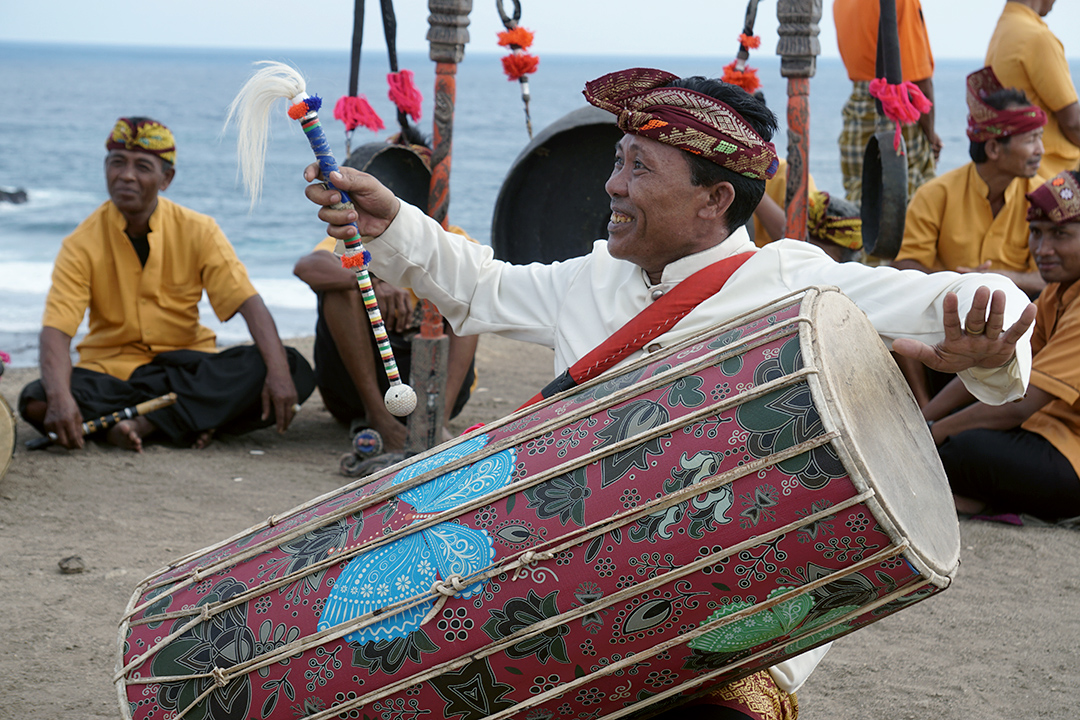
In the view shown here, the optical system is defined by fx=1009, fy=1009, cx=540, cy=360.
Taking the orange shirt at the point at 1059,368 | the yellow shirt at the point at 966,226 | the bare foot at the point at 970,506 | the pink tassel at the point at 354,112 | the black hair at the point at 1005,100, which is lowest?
the bare foot at the point at 970,506

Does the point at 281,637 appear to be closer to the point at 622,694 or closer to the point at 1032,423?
the point at 622,694

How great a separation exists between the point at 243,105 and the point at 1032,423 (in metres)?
3.02

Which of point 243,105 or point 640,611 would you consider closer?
point 640,611

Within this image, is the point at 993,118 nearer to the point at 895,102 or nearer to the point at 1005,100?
the point at 1005,100

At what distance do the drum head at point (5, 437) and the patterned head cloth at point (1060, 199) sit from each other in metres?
3.75

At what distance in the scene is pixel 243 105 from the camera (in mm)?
1895

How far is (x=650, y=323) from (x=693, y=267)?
0.65 ft

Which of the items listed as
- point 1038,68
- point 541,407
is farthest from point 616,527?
point 1038,68

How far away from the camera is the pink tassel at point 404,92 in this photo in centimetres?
428

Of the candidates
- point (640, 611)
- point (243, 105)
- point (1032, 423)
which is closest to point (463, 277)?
point (243, 105)

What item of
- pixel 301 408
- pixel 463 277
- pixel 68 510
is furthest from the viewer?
pixel 301 408

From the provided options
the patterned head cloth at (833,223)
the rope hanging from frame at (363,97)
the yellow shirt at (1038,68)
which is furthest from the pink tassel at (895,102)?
the rope hanging from frame at (363,97)

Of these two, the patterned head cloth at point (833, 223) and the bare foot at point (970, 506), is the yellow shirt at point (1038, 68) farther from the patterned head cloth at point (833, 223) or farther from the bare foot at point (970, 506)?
the bare foot at point (970, 506)

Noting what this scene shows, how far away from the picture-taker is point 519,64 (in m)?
4.30
